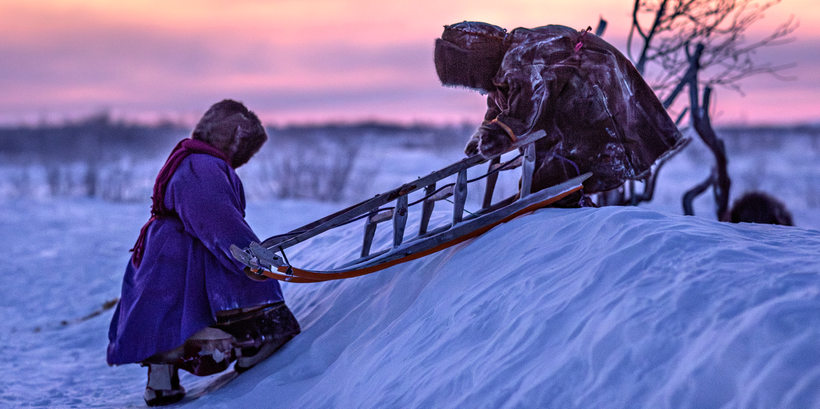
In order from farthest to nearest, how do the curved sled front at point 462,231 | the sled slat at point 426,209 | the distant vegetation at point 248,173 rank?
the distant vegetation at point 248,173 → the sled slat at point 426,209 → the curved sled front at point 462,231

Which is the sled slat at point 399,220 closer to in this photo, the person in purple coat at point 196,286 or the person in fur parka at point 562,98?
the person in fur parka at point 562,98

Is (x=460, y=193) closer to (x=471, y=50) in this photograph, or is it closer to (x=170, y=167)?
(x=471, y=50)

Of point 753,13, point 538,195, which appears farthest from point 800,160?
point 538,195

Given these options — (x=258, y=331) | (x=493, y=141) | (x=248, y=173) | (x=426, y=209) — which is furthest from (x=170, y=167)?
(x=248, y=173)

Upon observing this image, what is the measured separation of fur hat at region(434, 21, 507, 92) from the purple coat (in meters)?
1.44

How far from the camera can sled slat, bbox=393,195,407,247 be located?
12.2 feet

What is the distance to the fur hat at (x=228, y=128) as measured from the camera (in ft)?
12.5

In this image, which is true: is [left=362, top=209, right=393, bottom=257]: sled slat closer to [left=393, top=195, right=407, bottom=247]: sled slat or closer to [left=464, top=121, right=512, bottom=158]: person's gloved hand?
[left=393, top=195, right=407, bottom=247]: sled slat

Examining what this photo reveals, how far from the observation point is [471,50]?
3.82 metres

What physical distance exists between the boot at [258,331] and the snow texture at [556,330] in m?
0.07

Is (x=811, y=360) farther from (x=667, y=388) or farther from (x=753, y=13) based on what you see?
(x=753, y=13)

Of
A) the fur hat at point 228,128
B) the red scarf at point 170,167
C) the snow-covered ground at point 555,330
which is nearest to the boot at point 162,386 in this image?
the snow-covered ground at point 555,330

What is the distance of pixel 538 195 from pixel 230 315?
1848 mm

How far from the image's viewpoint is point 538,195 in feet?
12.0
